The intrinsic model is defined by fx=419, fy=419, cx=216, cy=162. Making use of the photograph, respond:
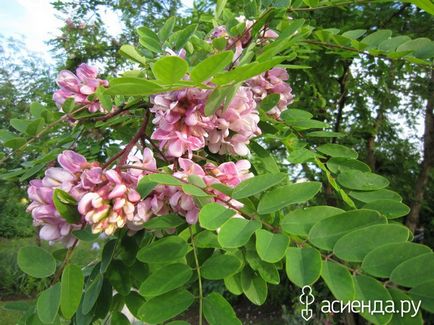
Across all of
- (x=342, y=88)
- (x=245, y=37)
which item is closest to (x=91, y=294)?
(x=245, y=37)

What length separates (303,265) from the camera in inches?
26.6

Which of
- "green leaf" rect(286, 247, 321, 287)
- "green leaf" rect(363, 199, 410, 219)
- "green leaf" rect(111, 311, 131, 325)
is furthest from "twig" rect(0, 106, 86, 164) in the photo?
"green leaf" rect(363, 199, 410, 219)

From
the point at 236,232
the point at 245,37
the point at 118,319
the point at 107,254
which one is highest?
the point at 245,37

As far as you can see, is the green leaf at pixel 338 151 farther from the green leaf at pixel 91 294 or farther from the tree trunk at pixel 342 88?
the tree trunk at pixel 342 88

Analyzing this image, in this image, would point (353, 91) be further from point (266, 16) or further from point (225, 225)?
point (225, 225)

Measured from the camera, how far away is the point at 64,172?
801 millimetres

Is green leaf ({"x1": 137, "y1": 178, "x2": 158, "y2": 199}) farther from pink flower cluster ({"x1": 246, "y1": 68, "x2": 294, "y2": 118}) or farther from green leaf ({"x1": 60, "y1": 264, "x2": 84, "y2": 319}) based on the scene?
pink flower cluster ({"x1": 246, "y1": 68, "x2": 294, "y2": 118})

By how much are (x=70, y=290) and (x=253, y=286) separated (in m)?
0.36

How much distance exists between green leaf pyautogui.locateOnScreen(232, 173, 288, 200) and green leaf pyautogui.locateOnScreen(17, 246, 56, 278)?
412mm

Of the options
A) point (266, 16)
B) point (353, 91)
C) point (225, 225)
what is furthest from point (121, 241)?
point (353, 91)

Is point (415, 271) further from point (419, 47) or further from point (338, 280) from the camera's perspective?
point (419, 47)

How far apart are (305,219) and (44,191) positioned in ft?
1.59

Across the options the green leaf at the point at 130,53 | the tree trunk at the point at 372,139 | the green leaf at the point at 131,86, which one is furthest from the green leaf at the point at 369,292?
the tree trunk at the point at 372,139

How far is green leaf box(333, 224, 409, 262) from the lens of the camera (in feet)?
2.12
